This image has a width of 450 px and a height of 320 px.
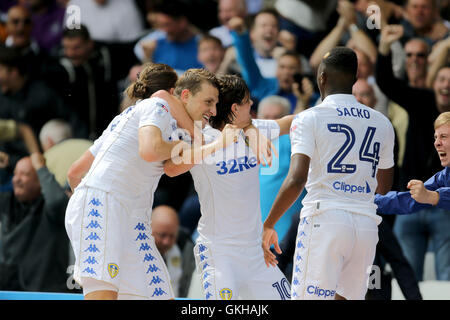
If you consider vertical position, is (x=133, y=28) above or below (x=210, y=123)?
above

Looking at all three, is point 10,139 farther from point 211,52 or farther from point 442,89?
point 442,89

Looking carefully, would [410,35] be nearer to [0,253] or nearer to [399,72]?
[399,72]

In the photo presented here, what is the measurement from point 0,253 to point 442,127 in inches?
186

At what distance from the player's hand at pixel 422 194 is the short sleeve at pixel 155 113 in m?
Result: 1.61

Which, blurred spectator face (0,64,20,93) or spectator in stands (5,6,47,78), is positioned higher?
spectator in stands (5,6,47,78)

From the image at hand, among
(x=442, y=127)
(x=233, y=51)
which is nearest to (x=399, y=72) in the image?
(x=233, y=51)

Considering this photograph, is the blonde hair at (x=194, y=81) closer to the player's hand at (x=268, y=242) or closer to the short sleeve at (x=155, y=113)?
the short sleeve at (x=155, y=113)

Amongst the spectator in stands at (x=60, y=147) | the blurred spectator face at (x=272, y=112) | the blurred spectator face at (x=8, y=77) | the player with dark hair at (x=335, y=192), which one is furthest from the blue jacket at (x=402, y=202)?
the blurred spectator face at (x=8, y=77)

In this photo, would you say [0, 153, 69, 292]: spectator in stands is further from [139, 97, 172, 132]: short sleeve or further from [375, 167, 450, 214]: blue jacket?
[375, 167, 450, 214]: blue jacket

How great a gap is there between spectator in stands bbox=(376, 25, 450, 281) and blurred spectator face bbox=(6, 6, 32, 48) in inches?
168

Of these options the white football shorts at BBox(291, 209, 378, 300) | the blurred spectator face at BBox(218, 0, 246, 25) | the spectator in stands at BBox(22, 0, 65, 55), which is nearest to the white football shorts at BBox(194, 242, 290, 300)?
the white football shorts at BBox(291, 209, 378, 300)

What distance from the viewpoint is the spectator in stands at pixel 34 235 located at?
25.5 ft

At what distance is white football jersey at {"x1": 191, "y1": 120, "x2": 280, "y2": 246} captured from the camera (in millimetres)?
5039
